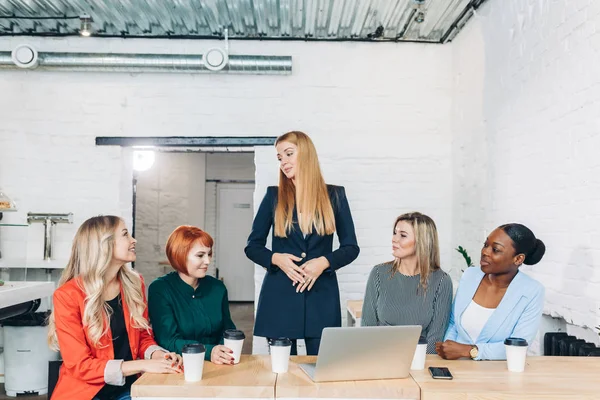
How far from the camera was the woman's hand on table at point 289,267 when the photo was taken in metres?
2.27

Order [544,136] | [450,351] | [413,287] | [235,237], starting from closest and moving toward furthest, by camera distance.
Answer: [450,351] < [413,287] < [544,136] < [235,237]

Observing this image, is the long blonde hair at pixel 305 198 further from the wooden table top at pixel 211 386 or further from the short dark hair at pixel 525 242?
the wooden table top at pixel 211 386

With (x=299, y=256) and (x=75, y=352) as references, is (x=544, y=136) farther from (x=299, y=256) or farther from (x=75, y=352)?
(x=75, y=352)

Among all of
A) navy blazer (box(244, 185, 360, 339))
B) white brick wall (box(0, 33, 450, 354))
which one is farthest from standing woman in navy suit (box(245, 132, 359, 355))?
white brick wall (box(0, 33, 450, 354))

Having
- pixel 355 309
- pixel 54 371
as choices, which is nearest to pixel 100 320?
pixel 54 371

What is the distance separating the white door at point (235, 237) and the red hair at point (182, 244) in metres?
6.36

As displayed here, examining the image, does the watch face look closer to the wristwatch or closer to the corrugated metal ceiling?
the wristwatch

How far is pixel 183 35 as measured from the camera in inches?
176

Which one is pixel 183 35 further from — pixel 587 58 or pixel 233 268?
pixel 233 268

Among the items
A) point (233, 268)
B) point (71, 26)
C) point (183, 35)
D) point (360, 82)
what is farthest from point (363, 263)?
point (233, 268)

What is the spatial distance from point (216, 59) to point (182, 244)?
2383 mm

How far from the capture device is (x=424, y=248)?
7.57 ft

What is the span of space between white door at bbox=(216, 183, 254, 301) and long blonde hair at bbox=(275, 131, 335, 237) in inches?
248

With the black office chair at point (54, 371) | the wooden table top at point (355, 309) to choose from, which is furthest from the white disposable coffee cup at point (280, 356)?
the wooden table top at point (355, 309)
